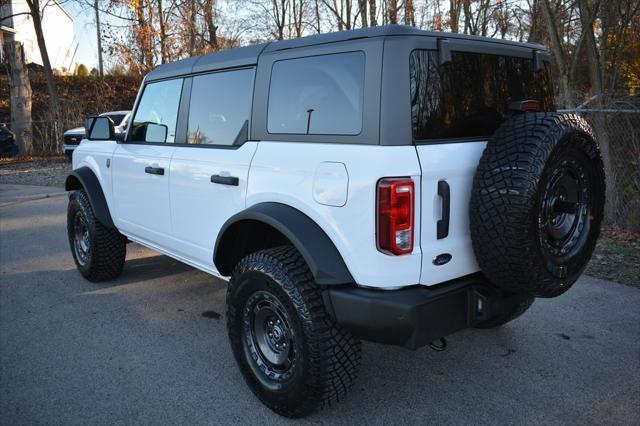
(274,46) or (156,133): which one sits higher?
(274,46)

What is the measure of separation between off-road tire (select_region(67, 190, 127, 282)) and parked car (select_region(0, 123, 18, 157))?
16201 millimetres

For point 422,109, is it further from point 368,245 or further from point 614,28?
point 614,28

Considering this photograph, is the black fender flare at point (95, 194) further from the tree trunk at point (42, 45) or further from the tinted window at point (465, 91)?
the tree trunk at point (42, 45)

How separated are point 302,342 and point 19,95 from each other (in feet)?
66.0

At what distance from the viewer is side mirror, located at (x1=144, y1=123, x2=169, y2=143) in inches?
162

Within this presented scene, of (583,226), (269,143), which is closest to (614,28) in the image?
(583,226)

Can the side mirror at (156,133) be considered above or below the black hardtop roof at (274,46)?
below

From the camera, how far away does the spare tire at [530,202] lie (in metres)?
2.47

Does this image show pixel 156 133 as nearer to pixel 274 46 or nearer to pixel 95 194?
pixel 95 194

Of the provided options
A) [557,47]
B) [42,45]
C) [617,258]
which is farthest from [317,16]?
[617,258]

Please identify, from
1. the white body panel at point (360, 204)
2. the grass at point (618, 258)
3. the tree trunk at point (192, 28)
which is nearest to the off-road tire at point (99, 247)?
the white body panel at point (360, 204)

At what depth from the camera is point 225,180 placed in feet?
10.7

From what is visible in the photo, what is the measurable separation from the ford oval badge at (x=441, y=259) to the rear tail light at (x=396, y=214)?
0.17 metres

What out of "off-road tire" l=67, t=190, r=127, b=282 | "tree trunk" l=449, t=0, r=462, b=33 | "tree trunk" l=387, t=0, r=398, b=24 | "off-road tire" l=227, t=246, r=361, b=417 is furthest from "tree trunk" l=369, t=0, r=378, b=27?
"off-road tire" l=227, t=246, r=361, b=417
